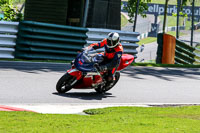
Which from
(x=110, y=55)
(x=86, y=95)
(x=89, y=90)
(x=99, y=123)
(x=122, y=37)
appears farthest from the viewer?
(x=122, y=37)

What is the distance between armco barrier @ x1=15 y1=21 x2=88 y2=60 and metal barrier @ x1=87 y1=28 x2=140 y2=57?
308mm

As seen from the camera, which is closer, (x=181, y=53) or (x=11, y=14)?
(x=181, y=53)

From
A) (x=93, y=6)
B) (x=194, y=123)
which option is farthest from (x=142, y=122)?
(x=93, y=6)

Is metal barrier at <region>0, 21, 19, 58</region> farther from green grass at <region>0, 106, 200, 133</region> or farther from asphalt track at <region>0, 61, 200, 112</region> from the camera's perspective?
green grass at <region>0, 106, 200, 133</region>

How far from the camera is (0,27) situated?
1596 centimetres

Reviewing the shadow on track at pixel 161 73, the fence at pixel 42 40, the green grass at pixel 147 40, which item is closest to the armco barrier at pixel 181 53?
the shadow on track at pixel 161 73

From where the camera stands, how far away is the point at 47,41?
55.1 feet

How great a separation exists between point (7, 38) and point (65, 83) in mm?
6423

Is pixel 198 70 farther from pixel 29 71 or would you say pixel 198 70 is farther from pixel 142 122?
pixel 142 122

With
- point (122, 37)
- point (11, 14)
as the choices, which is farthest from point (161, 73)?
point (11, 14)

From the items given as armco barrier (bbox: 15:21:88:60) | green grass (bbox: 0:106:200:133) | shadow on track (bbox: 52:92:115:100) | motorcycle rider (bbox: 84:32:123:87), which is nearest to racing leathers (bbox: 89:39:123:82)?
motorcycle rider (bbox: 84:32:123:87)

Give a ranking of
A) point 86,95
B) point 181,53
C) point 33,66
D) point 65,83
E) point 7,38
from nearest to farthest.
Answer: point 65,83 < point 86,95 < point 33,66 < point 7,38 < point 181,53

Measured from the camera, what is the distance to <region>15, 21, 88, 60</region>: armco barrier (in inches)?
634

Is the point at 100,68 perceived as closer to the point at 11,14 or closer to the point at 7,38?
the point at 7,38
